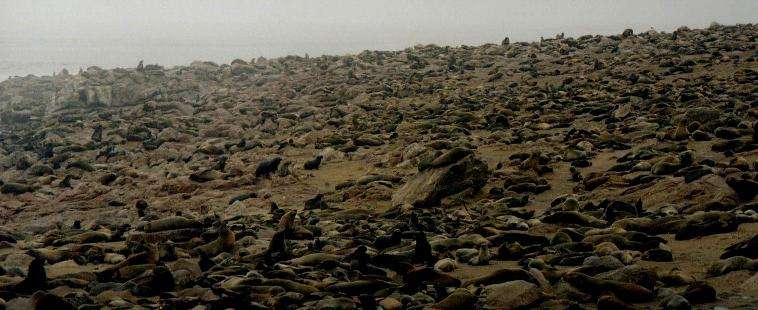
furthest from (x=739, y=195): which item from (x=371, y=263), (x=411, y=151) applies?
(x=411, y=151)

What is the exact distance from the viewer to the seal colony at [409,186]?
19.9ft

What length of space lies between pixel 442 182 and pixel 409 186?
2.08 feet

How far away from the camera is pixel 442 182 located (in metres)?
11.2

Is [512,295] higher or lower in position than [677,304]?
lower

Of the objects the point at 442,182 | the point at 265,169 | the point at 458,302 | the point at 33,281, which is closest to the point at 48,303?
the point at 33,281

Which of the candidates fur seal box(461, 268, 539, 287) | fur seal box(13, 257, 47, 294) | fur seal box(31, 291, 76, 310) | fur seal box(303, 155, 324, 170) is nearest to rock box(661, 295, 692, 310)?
fur seal box(461, 268, 539, 287)

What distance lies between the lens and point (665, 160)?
1075 cm

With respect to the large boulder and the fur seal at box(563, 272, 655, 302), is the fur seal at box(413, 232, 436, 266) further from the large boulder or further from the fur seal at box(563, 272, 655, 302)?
the large boulder

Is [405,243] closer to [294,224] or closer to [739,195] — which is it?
[294,224]

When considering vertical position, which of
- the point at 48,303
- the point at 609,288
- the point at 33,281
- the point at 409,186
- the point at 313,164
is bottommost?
the point at 313,164

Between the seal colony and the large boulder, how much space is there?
0.04 meters

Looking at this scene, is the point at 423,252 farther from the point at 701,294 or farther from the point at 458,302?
the point at 701,294

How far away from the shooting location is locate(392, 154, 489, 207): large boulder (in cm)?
1097

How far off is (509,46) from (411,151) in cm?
1962
